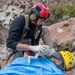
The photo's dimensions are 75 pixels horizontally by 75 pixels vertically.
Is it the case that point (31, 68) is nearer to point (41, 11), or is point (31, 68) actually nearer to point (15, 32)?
point (15, 32)

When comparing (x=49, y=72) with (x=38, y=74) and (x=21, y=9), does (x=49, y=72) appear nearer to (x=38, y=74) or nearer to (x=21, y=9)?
(x=38, y=74)

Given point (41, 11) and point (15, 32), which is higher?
point (41, 11)

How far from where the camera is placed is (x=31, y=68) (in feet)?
16.1

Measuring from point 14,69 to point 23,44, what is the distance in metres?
0.49

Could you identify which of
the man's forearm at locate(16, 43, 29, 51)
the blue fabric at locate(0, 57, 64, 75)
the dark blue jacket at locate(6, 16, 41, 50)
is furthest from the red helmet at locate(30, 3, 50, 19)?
the blue fabric at locate(0, 57, 64, 75)

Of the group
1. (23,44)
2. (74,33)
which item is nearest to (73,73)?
(23,44)

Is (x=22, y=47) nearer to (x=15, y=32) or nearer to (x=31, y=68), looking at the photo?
Result: (x=15, y=32)

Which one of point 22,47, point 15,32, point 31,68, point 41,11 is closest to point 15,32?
point 15,32

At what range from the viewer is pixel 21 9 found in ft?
123

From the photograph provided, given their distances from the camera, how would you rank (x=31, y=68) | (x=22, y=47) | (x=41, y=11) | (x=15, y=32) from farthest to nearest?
(x=41, y=11), (x=15, y=32), (x=22, y=47), (x=31, y=68)

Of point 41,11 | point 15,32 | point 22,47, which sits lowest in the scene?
point 22,47

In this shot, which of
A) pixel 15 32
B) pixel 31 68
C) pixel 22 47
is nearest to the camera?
pixel 31 68

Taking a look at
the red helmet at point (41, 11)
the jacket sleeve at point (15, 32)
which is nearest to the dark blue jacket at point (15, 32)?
the jacket sleeve at point (15, 32)

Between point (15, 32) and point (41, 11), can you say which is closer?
point (15, 32)
